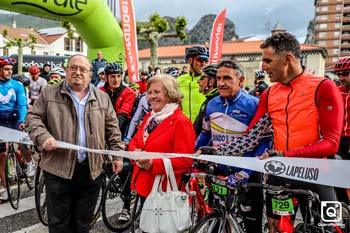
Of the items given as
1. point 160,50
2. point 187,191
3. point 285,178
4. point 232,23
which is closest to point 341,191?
point 285,178

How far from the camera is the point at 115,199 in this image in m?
4.76

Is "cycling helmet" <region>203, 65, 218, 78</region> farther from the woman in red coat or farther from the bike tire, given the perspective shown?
the bike tire

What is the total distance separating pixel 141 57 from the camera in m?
70.2

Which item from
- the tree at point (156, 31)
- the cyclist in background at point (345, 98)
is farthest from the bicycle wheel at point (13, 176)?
the tree at point (156, 31)

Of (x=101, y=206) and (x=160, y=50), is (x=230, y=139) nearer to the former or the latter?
(x=101, y=206)

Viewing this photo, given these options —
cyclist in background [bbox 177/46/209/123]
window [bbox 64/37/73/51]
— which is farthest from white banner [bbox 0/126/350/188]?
window [bbox 64/37/73/51]

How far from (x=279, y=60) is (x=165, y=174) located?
1301 mm

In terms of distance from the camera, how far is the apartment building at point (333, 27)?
107625mm

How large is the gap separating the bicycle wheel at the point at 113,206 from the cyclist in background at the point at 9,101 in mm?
1630

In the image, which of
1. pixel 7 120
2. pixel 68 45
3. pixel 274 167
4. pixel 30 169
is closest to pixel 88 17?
pixel 7 120

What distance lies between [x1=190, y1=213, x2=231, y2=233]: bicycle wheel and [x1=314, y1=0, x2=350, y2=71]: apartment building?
112177 mm

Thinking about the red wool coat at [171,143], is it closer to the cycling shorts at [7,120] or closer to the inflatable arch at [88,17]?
the cycling shorts at [7,120]

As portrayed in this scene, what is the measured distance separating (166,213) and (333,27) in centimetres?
12331

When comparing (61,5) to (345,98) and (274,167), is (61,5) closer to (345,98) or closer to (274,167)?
(345,98)
